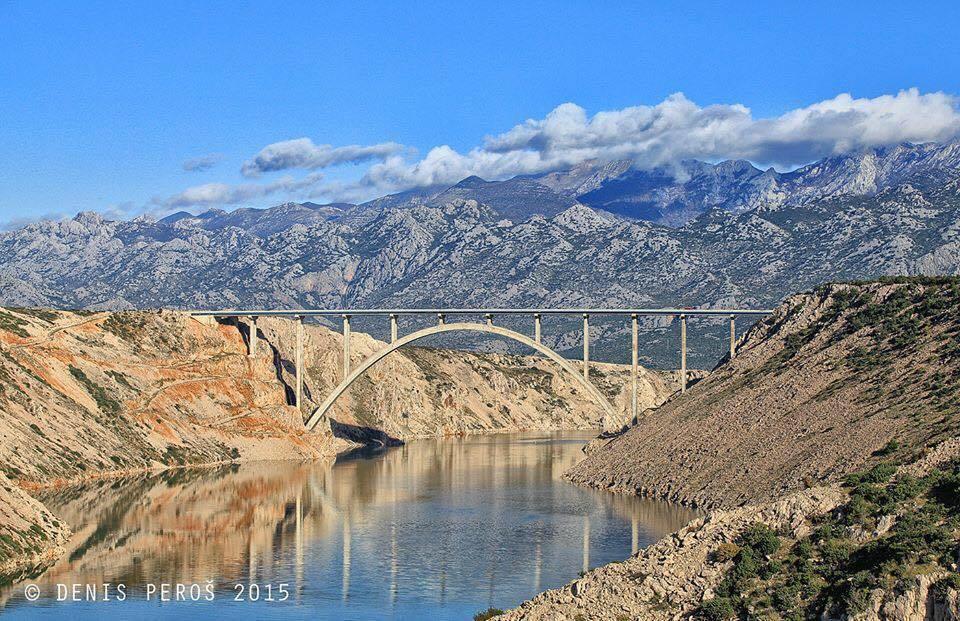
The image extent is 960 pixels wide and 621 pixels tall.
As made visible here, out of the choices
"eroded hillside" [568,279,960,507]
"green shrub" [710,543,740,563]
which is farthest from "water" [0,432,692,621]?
"green shrub" [710,543,740,563]

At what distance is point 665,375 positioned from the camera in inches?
7854

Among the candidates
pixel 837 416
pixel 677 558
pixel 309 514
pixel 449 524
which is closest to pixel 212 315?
pixel 309 514

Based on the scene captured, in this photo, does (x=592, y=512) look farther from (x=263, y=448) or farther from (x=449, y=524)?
(x=263, y=448)

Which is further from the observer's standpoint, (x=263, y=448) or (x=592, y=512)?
(x=263, y=448)

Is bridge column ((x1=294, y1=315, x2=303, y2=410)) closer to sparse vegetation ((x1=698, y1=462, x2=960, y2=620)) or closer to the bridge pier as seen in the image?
the bridge pier

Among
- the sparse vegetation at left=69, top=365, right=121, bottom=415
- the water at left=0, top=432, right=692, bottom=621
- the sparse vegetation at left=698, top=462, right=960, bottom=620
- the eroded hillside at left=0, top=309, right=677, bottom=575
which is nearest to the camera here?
the sparse vegetation at left=698, top=462, right=960, bottom=620

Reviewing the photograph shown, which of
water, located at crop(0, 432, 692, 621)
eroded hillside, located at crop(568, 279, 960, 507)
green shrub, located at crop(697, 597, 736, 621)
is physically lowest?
water, located at crop(0, 432, 692, 621)

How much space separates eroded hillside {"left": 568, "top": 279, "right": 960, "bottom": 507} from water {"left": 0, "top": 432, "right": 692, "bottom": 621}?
12.2ft

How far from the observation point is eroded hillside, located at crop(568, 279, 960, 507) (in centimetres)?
6938

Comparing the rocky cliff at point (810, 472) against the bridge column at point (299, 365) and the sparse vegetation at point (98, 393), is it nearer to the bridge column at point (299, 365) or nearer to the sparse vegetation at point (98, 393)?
the bridge column at point (299, 365)

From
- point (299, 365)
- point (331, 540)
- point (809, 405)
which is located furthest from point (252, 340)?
point (809, 405)

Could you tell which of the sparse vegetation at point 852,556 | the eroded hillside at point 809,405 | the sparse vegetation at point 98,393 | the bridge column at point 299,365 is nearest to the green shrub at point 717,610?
the sparse vegetation at point 852,556

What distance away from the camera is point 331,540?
71125 millimetres

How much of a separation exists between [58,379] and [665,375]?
4354 inches
